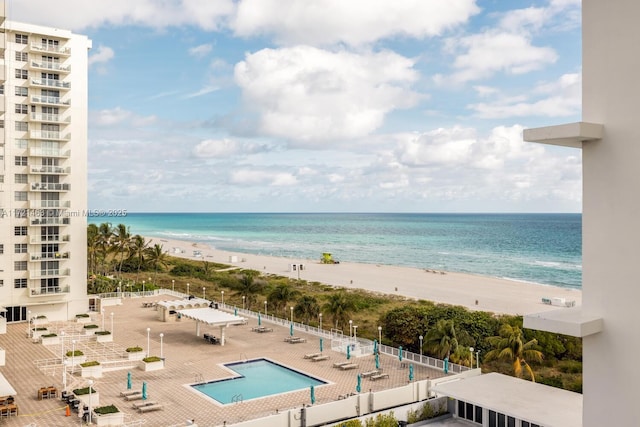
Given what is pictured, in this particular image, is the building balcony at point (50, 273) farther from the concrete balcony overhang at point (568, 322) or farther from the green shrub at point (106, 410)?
the concrete balcony overhang at point (568, 322)

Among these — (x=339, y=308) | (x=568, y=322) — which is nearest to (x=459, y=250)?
(x=339, y=308)

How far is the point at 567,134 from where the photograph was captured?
7.64m

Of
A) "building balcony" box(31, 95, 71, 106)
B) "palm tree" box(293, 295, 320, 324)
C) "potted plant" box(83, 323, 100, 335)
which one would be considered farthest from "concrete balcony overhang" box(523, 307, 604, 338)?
"building balcony" box(31, 95, 71, 106)

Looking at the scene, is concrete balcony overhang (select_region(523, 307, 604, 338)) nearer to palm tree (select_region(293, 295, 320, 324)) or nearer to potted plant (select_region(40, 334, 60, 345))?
potted plant (select_region(40, 334, 60, 345))

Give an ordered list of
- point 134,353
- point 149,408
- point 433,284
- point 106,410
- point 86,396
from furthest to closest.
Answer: point 433,284 → point 134,353 → point 86,396 → point 149,408 → point 106,410

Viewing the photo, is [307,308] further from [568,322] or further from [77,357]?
[568,322]

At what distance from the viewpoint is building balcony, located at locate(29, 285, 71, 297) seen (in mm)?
43281

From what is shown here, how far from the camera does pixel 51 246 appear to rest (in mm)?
44250

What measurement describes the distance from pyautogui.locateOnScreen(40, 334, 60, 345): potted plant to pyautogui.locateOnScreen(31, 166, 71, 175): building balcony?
43.5 ft

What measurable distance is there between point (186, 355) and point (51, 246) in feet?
58.2

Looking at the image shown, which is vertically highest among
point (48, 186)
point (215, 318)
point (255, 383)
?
point (48, 186)

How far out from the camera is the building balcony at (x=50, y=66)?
43094 mm

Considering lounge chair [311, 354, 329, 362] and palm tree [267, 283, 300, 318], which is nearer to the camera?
lounge chair [311, 354, 329, 362]

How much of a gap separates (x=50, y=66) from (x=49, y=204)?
10.8 meters
